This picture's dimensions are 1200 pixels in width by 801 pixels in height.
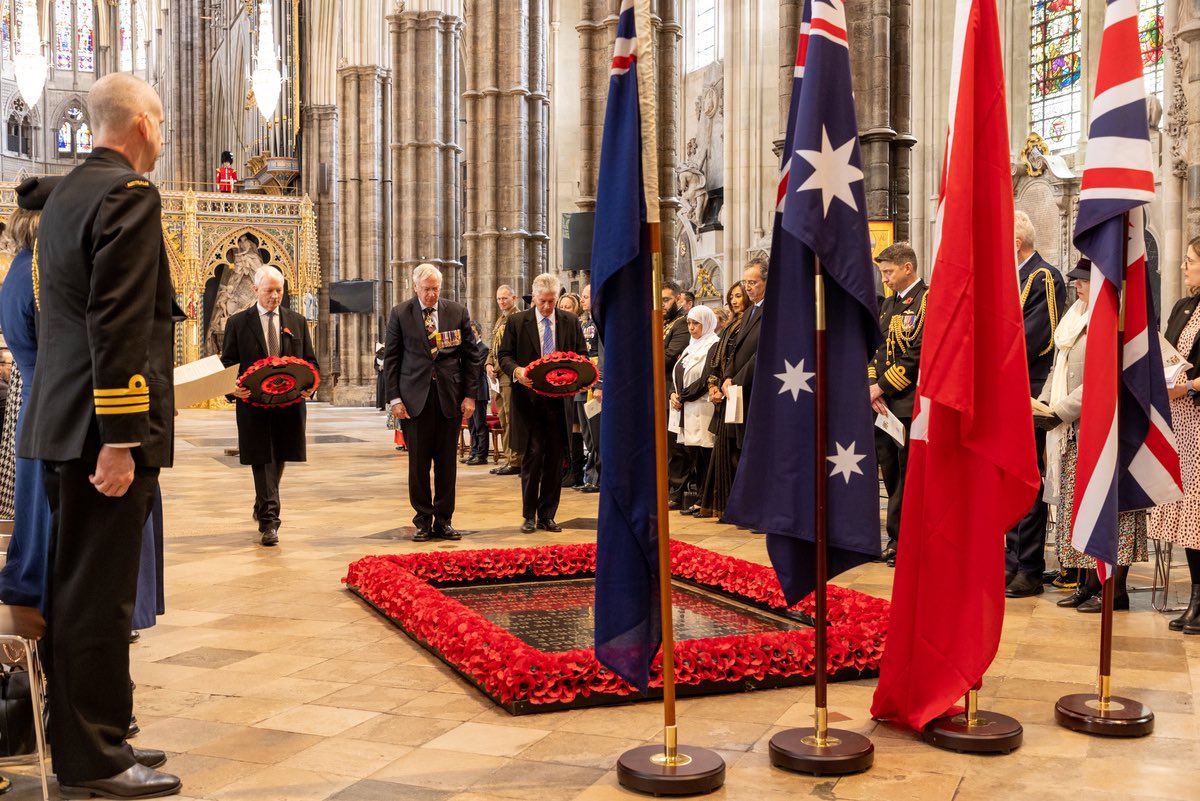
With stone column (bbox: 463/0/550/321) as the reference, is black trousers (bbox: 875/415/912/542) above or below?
below

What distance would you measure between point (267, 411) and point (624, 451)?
4.99m

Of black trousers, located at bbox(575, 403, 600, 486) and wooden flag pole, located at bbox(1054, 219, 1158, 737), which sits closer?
wooden flag pole, located at bbox(1054, 219, 1158, 737)

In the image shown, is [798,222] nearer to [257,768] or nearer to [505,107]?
[257,768]

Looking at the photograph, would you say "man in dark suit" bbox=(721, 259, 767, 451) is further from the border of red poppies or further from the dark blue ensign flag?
the dark blue ensign flag

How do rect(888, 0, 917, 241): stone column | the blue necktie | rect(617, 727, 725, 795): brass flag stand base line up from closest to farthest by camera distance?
rect(617, 727, 725, 795): brass flag stand base, the blue necktie, rect(888, 0, 917, 241): stone column

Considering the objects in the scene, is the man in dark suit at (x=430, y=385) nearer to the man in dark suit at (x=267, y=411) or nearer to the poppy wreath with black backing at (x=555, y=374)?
the poppy wreath with black backing at (x=555, y=374)

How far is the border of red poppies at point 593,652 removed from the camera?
14.3ft

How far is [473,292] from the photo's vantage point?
19.0 m

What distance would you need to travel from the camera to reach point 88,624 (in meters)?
3.39

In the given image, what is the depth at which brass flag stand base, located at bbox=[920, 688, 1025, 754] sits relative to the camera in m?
3.79

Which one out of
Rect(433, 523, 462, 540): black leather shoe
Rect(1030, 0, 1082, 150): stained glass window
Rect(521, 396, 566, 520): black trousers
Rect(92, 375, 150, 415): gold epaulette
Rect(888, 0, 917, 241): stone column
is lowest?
Rect(433, 523, 462, 540): black leather shoe

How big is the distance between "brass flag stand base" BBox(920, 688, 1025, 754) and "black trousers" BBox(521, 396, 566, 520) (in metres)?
4.79

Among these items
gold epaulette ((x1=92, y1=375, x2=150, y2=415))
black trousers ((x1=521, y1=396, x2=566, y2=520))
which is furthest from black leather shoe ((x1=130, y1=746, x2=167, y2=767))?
black trousers ((x1=521, y1=396, x2=566, y2=520))

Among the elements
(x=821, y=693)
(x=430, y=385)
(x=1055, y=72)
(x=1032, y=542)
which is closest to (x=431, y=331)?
(x=430, y=385)
